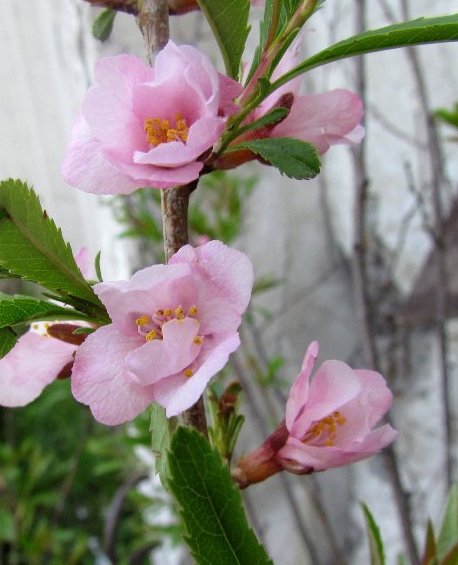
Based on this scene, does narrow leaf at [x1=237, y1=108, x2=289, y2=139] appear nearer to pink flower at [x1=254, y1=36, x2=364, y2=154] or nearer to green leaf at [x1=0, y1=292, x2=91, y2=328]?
pink flower at [x1=254, y1=36, x2=364, y2=154]

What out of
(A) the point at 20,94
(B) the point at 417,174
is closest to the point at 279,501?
(B) the point at 417,174

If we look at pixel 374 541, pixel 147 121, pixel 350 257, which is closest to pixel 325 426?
pixel 374 541

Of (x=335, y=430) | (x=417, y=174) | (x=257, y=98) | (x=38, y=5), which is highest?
(x=38, y=5)

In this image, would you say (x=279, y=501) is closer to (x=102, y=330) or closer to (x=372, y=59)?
(x=372, y=59)

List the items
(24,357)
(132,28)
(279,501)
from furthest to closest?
(279,501) < (132,28) < (24,357)

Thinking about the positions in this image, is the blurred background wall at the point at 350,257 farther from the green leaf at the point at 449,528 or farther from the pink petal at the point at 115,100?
the pink petal at the point at 115,100

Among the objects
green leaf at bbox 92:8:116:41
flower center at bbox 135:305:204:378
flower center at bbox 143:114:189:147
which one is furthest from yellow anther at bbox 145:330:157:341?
green leaf at bbox 92:8:116:41

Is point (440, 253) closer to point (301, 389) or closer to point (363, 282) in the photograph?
point (363, 282)

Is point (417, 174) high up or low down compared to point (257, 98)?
down
